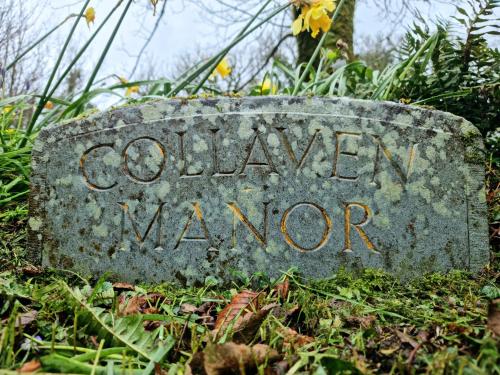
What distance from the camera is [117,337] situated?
1249 mm

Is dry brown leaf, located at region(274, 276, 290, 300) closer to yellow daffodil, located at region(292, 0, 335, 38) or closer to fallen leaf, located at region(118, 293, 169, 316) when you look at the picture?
fallen leaf, located at region(118, 293, 169, 316)

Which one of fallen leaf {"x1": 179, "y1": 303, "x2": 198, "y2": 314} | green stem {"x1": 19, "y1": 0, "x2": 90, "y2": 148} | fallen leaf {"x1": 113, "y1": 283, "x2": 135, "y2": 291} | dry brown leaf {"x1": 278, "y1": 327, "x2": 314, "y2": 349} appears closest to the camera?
dry brown leaf {"x1": 278, "y1": 327, "x2": 314, "y2": 349}

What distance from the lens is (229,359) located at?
1.04 metres

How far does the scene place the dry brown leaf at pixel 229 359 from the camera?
1025mm

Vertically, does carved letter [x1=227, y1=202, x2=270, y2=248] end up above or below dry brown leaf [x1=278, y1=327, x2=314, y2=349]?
above

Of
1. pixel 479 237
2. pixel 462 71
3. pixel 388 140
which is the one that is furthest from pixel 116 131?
pixel 462 71

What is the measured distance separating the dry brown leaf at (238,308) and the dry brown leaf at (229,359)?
0.26 m

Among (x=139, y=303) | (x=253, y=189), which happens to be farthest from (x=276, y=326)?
(x=253, y=189)

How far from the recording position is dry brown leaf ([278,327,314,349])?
4.17ft

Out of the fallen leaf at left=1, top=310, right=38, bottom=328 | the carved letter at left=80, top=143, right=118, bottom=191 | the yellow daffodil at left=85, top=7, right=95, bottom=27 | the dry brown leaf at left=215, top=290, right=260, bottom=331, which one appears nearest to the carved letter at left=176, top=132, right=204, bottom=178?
the carved letter at left=80, top=143, right=118, bottom=191

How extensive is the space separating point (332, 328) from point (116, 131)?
1.18 meters

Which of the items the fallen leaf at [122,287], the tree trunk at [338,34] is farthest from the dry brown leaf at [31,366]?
the tree trunk at [338,34]

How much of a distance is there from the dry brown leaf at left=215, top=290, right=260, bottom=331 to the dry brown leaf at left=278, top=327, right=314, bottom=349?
0.47ft

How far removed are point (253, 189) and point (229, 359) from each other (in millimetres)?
942
